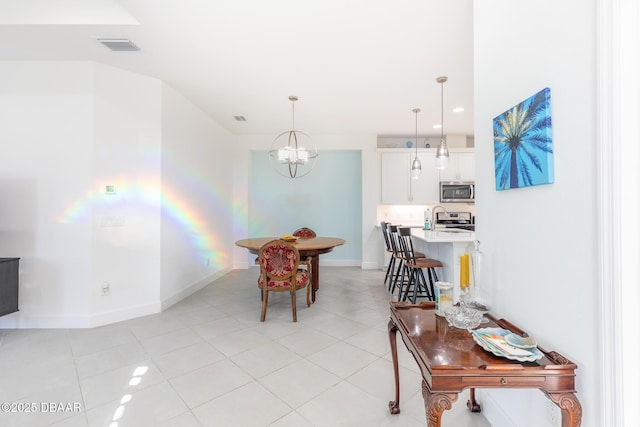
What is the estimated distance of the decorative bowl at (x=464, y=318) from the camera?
1312 millimetres

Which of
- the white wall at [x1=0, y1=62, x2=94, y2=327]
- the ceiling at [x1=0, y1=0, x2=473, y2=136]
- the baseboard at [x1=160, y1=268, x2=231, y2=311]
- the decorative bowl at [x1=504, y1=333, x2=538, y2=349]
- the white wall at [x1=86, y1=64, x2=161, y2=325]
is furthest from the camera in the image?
the baseboard at [x1=160, y1=268, x2=231, y2=311]

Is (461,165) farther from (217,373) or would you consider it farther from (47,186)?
(47,186)

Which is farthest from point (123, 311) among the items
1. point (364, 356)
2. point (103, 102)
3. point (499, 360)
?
point (499, 360)

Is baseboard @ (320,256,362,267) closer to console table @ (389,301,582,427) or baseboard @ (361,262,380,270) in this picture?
baseboard @ (361,262,380,270)

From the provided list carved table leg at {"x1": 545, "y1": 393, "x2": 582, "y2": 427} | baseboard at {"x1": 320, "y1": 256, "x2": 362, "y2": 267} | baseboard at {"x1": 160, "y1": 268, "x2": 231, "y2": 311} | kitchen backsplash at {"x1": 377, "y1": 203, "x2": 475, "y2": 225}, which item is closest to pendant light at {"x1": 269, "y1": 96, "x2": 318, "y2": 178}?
kitchen backsplash at {"x1": 377, "y1": 203, "x2": 475, "y2": 225}

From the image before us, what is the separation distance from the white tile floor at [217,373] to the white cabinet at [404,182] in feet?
9.70

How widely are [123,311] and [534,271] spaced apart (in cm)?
384

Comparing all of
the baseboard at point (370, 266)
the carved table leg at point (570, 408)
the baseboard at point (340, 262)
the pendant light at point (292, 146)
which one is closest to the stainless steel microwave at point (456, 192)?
the baseboard at point (370, 266)

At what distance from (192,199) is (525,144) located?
4.11 m

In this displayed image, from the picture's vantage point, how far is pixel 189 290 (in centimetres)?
399

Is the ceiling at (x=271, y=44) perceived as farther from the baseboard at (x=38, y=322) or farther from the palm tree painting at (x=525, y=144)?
the baseboard at (x=38, y=322)

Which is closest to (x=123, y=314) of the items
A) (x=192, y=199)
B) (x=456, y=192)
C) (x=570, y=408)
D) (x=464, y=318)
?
(x=192, y=199)

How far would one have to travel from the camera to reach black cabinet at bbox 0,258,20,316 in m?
2.57

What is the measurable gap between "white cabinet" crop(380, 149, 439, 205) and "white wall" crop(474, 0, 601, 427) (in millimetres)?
3974
